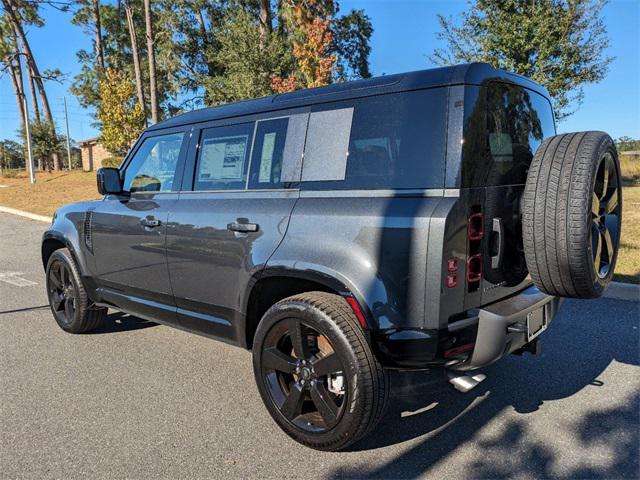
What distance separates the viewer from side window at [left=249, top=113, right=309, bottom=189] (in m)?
2.84

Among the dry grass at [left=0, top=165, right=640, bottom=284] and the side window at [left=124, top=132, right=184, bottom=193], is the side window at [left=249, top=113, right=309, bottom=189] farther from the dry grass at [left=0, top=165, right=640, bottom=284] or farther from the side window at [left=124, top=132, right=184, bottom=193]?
the dry grass at [left=0, top=165, right=640, bottom=284]

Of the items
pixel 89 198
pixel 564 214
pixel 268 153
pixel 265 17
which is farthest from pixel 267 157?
Answer: pixel 265 17

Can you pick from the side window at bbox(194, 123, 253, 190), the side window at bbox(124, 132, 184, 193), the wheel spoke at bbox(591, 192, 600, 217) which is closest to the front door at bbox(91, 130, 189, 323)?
the side window at bbox(124, 132, 184, 193)

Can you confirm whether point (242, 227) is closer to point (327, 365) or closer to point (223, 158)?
point (223, 158)

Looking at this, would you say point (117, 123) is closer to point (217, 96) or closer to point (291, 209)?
point (217, 96)

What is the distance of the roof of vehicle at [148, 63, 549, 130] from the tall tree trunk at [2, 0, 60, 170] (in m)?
28.3

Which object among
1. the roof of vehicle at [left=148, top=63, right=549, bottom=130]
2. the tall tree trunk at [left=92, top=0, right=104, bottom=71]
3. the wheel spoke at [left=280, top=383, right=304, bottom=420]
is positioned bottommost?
the wheel spoke at [left=280, top=383, right=304, bottom=420]

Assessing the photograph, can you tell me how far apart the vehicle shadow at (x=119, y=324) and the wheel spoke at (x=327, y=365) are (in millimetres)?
2837

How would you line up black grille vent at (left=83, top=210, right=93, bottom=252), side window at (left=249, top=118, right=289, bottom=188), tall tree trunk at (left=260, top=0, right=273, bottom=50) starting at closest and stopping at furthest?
side window at (left=249, top=118, right=289, bottom=188) → black grille vent at (left=83, top=210, right=93, bottom=252) → tall tree trunk at (left=260, top=0, right=273, bottom=50)

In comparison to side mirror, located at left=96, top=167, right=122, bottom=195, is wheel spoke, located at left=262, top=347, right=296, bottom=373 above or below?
below

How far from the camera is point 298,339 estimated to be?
8.62 feet

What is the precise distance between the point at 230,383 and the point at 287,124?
1.88m

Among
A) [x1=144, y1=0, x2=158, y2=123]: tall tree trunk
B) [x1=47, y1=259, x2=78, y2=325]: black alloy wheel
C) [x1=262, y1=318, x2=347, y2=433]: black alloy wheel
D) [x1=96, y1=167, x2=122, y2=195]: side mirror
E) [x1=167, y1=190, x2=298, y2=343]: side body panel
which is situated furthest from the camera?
[x1=144, y1=0, x2=158, y2=123]: tall tree trunk

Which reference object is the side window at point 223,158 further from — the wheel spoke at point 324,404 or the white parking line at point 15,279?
the white parking line at point 15,279
